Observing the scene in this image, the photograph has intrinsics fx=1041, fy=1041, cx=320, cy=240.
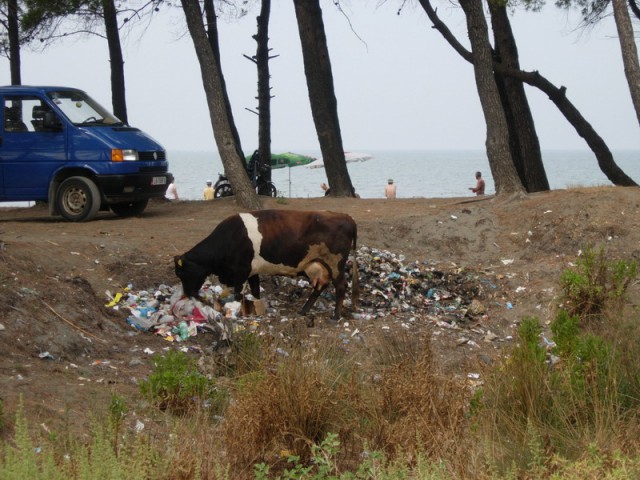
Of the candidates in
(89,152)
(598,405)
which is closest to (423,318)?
(598,405)

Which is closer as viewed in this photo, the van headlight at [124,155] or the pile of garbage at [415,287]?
the pile of garbage at [415,287]

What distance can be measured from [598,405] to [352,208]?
33.7 ft

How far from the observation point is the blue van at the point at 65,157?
51.9 feet

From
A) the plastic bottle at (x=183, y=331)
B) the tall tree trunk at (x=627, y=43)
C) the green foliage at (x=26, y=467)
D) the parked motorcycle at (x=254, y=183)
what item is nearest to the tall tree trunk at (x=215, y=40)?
the parked motorcycle at (x=254, y=183)

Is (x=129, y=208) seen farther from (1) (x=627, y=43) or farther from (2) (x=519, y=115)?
(1) (x=627, y=43)

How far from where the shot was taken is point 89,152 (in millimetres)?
15805

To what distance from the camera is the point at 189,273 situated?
11.8 meters

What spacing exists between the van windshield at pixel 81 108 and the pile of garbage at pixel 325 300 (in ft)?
15.1

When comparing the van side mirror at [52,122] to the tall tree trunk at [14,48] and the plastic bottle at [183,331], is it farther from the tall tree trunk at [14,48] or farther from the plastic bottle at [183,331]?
the tall tree trunk at [14,48]

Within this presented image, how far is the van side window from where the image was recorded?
16.1 m

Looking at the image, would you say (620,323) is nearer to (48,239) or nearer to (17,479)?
(17,479)

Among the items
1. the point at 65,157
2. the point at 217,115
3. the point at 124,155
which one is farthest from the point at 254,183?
the point at 65,157

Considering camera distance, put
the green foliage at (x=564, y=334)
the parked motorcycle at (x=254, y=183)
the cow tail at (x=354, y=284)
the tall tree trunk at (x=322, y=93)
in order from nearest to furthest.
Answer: the green foliage at (x=564, y=334) → the cow tail at (x=354, y=284) → the tall tree trunk at (x=322, y=93) → the parked motorcycle at (x=254, y=183)

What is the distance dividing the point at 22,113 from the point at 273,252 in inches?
243
